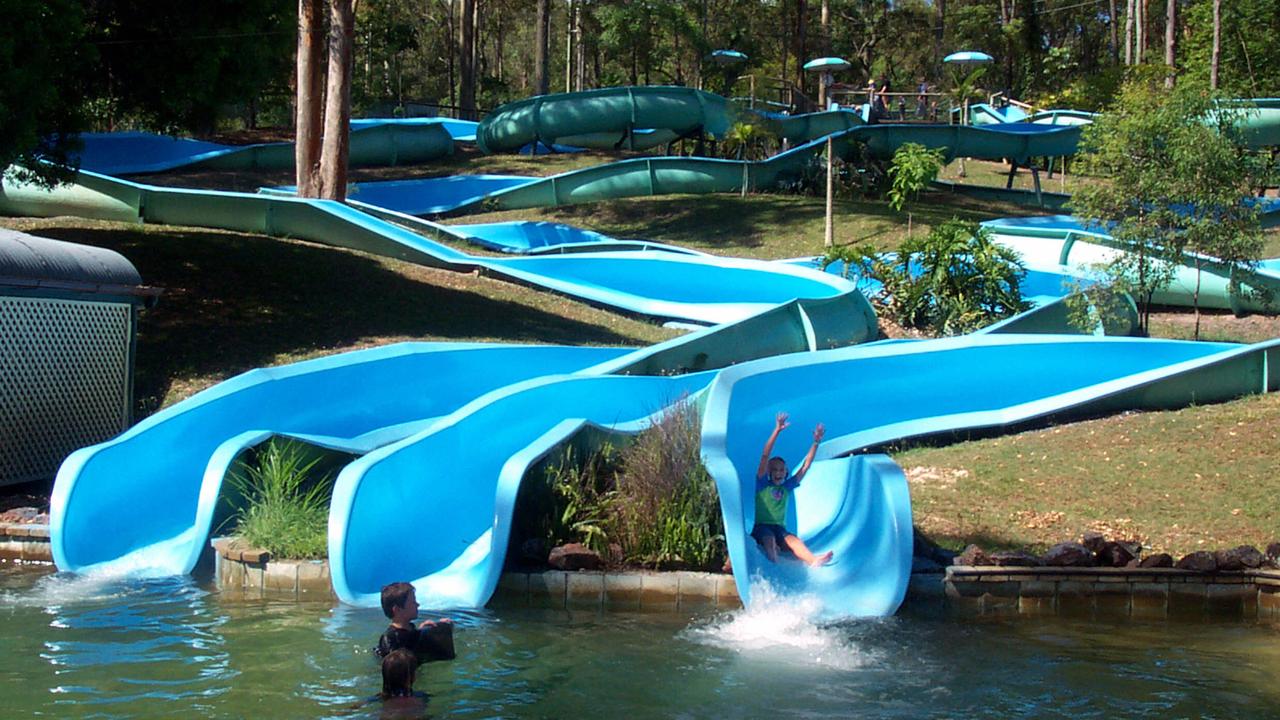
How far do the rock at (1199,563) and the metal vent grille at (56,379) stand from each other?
815cm

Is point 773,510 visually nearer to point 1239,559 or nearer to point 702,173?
point 1239,559

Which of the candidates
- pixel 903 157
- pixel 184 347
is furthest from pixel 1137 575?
pixel 903 157

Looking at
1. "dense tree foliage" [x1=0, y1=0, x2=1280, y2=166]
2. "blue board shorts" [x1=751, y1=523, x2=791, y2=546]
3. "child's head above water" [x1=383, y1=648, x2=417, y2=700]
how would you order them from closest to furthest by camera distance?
"child's head above water" [x1=383, y1=648, x2=417, y2=700], "blue board shorts" [x1=751, y1=523, x2=791, y2=546], "dense tree foliage" [x1=0, y1=0, x2=1280, y2=166]

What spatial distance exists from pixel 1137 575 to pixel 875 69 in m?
51.6

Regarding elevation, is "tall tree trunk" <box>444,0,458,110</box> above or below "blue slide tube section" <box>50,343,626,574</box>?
above

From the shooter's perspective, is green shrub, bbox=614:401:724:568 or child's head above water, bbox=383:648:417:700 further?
green shrub, bbox=614:401:724:568

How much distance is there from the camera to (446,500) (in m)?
8.24

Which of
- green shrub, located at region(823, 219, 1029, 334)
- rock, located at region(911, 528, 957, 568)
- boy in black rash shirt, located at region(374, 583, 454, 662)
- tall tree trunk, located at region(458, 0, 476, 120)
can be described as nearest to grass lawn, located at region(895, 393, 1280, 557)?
rock, located at region(911, 528, 957, 568)

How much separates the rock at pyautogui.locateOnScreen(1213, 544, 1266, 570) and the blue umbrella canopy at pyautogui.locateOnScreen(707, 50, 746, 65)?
112ft

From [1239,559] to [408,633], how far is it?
4.74 metres

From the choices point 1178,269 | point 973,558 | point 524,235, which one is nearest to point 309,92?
point 524,235

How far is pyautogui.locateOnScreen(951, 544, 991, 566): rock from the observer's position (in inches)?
295

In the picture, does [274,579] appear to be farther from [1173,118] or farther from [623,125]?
[623,125]

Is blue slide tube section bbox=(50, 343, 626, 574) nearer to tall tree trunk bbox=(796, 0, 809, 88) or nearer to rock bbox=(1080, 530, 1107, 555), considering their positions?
rock bbox=(1080, 530, 1107, 555)
